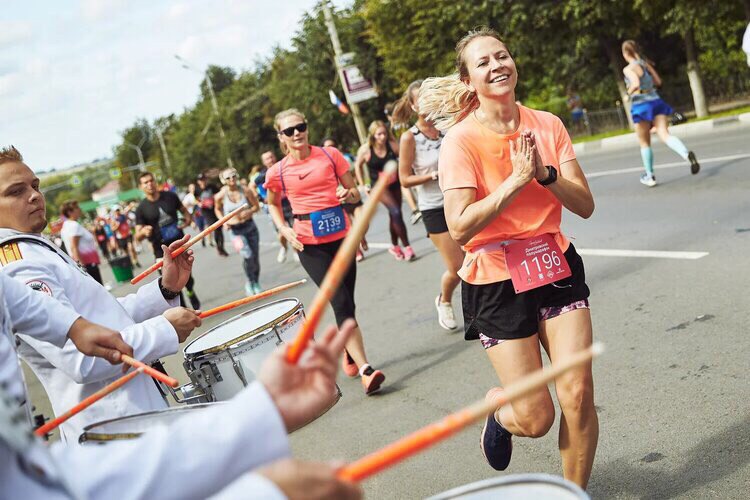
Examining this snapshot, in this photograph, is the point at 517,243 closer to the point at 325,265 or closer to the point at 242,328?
the point at 242,328

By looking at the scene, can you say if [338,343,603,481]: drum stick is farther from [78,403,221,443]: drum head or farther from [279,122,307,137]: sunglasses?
[279,122,307,137]: sunglasses

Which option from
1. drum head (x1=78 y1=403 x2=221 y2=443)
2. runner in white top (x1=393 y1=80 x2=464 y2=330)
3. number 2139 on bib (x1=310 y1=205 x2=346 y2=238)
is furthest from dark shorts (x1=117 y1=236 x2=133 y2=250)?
drum head (x1=78 y1=403 x2=221 y2=443)

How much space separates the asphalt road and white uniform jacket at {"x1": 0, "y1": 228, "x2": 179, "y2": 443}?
5.75 ft

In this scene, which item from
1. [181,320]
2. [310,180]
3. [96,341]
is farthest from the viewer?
[310,180]

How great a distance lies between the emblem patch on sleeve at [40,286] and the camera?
107 inches

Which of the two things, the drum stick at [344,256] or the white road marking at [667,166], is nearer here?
the drum stick at [344,256]

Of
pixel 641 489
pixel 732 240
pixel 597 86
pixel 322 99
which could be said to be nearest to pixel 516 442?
pixel 641 489

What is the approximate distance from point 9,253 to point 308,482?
185cm

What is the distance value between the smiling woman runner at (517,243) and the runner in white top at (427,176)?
317cm

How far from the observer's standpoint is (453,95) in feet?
12.7

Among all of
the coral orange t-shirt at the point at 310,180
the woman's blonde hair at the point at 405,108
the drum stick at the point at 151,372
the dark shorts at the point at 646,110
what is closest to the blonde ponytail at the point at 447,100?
the drum stick at the point at 151,372

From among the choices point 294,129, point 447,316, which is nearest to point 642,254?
point 447,316

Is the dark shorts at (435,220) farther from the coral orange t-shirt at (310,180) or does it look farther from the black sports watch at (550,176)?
the black sports watch at (550,176)

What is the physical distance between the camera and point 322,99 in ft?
149
